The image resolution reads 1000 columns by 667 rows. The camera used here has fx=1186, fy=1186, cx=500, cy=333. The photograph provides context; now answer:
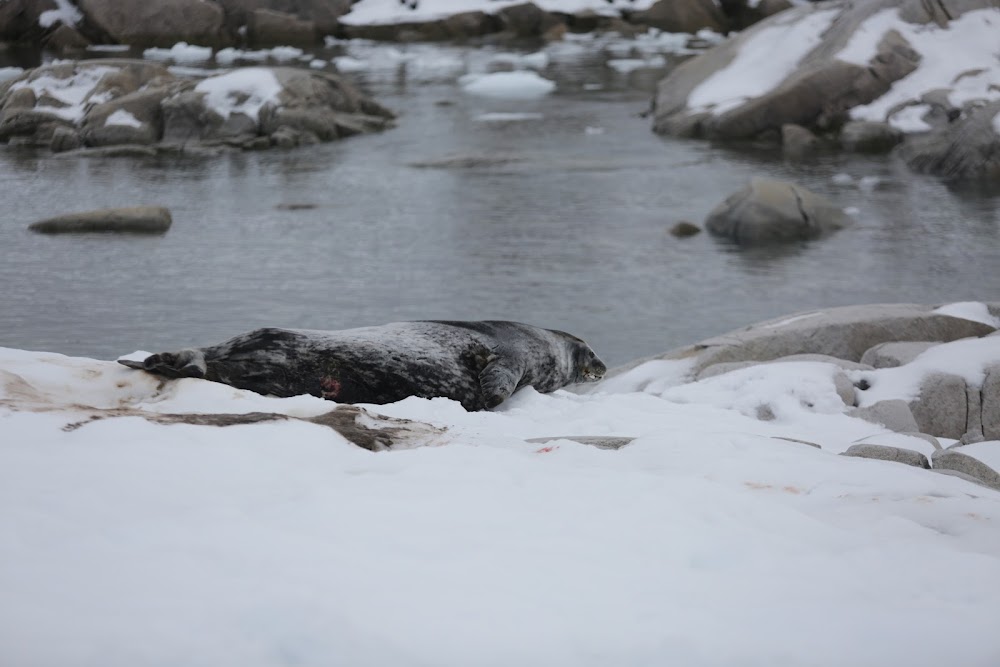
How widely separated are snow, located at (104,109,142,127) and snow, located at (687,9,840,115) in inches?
404

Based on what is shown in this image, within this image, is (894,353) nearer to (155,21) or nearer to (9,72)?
(9,72)

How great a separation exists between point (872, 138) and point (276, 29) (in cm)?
2388

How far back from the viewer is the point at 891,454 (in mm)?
5672

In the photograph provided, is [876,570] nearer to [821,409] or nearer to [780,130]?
[821,409]

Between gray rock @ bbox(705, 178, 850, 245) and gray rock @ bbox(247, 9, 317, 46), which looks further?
gray rock @ bbox(247, 9, 317, 46)

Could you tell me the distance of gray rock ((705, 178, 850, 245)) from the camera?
14891 mm

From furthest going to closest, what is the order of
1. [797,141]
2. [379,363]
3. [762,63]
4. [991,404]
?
1. [762,63]
2. [797,141]
3. [991,404]
4. [379,363]

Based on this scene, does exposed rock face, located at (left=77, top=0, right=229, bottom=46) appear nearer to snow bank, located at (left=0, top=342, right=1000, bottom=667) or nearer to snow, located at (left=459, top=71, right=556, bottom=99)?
snow, located at (left=459, top=71, right=556, bottom=99)

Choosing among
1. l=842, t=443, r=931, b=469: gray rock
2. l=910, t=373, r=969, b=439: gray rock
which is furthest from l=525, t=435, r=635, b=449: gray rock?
l=910, t=373, r=969, b=439: gray rock

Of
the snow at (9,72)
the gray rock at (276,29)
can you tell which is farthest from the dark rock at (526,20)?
the snow at (9,72)

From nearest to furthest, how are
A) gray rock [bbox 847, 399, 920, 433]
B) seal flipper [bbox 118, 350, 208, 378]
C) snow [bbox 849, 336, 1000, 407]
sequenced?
seal flipper [bbox 118, 350, 208, 378] → gray rock [bbox 847, 399, 920, 433] → snow [bbox 849, 336, 1000, 407]

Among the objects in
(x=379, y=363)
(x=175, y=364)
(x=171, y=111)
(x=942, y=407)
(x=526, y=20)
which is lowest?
(x=171, y=111)

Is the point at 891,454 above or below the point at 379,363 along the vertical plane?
above

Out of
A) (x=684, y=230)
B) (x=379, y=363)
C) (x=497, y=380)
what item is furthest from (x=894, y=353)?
(x=684, y=230)
